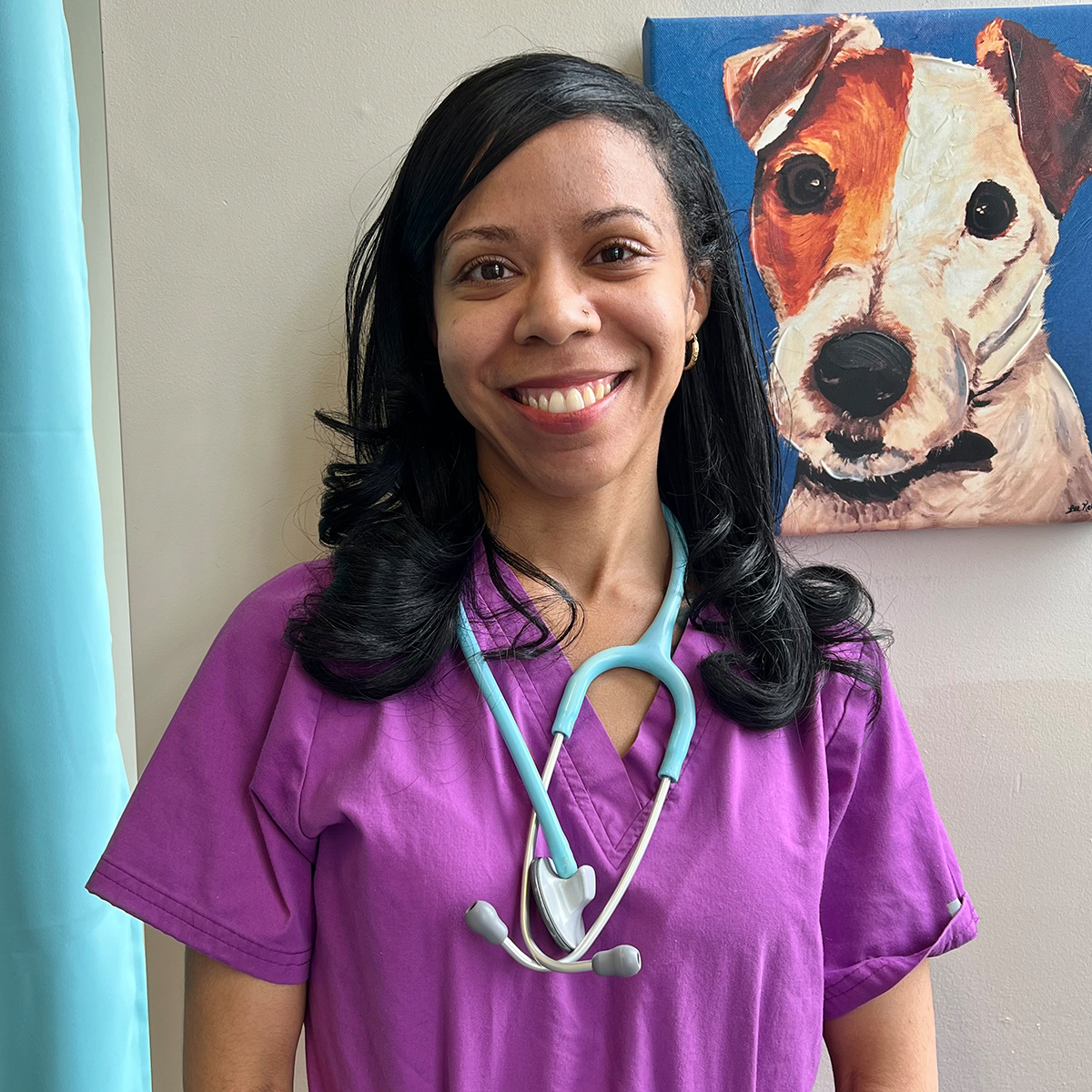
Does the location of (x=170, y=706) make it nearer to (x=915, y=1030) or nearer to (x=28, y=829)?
(x=28, y=829)

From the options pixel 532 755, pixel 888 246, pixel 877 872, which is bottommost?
pixel 877 872

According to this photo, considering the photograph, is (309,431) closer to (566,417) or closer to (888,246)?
(566,417)

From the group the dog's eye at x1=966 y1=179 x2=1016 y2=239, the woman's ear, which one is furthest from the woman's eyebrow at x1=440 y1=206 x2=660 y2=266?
the dog's eye at x1=966 y1=179 x2=1016 y2=239

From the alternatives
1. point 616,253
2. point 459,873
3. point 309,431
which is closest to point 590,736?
point 459,873

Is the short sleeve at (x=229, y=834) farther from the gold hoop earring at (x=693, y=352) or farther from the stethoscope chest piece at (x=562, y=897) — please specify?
the gold hoop earring at (x=693, y=352)

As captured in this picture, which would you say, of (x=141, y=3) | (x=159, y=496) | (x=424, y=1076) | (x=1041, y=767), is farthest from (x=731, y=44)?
(x=424, y=1076)

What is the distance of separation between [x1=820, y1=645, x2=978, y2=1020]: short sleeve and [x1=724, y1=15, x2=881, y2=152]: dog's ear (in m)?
0.54

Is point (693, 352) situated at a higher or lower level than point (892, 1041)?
higher

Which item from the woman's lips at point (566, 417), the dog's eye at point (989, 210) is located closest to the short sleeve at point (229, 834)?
the woman's lips at point (566, 417)

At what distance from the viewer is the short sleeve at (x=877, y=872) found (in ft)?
2.61

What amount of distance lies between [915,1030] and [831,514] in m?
0.47

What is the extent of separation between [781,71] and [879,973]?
81 cm

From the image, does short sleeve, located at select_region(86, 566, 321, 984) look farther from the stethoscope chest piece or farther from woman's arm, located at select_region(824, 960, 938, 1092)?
woman's arm, located at select_region(824, 960, 938, 1092)

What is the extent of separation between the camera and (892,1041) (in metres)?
0.80
